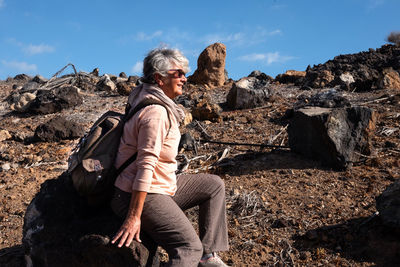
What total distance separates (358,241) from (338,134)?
170cm

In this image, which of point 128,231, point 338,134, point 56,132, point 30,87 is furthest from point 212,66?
point 128,231

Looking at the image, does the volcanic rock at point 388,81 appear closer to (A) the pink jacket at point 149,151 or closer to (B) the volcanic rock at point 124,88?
(B) the volcanic rock at point 124,88

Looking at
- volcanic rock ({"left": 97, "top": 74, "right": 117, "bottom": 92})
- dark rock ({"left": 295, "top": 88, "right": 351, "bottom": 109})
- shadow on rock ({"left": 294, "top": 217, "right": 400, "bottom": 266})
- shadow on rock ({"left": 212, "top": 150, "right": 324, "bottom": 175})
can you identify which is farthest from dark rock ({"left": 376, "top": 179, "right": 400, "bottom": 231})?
volcanic rock ({"left": 97, "top": 74, "right": 117, "bottom": 92})

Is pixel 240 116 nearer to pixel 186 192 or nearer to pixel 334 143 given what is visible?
pixel 334 143

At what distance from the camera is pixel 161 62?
258 centimetres

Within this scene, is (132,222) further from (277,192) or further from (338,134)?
(338,134)

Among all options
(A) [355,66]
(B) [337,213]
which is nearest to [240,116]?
(B) [337,213]

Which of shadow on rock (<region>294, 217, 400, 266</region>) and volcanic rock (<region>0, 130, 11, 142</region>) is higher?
volcanic rock (<region>0, 130, 11, 142</region>)

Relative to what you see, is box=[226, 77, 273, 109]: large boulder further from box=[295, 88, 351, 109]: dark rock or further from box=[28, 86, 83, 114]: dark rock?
box=[28, 86, 83, 114]: dark rock

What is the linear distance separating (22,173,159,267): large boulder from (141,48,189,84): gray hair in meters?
0.98

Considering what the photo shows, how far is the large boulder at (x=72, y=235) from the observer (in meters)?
2.53

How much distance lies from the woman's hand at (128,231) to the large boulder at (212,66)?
29.8ft

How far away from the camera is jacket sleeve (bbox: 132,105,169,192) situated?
229cm

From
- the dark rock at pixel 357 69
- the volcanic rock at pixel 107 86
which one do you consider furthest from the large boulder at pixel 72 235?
the volcanic rock at pixel 107 86
